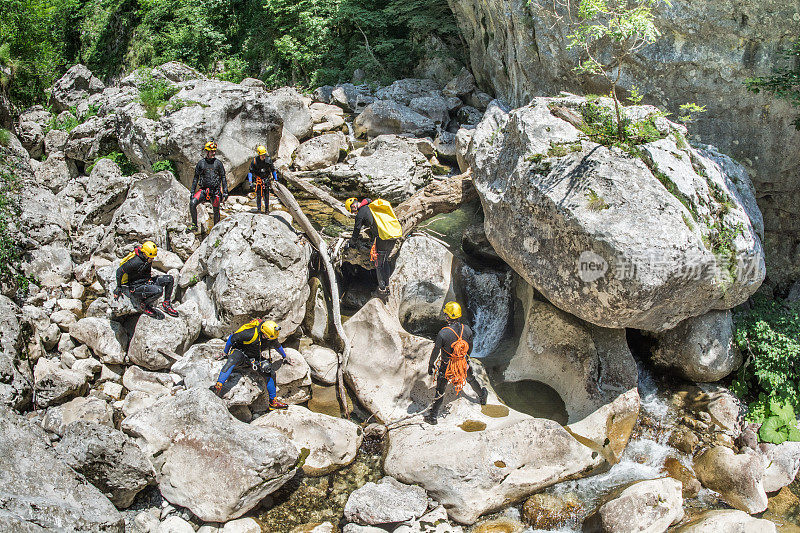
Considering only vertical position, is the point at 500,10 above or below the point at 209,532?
above

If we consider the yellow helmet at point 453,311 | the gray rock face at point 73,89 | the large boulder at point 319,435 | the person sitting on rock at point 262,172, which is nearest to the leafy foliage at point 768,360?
the yellow helmet at point 453,311

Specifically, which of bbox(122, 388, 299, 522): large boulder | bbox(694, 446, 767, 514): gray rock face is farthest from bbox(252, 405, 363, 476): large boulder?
bbox(694, 446, 767, 514): gray rock face

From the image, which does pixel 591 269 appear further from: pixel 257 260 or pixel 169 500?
pixel 169 500

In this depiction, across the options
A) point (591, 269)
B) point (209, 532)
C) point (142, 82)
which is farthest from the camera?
point (142, 82)

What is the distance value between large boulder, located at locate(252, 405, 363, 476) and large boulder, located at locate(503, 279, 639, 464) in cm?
333

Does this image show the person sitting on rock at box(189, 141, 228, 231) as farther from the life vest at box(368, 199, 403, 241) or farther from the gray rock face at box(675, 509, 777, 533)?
the gray rock face at box(675, 509, 777, 533)

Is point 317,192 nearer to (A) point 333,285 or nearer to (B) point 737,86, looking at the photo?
(A) point 333,285

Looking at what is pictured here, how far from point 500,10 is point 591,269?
9.29 meters

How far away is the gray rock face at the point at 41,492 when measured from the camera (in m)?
5.74

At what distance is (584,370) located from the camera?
32.2ft

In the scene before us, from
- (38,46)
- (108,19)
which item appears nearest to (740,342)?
(38,46)

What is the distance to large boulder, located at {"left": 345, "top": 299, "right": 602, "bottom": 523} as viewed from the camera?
802cm

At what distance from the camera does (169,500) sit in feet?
25.1

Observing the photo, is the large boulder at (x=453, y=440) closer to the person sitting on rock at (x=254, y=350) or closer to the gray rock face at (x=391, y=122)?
the person sitting on rock at (x=254, y=350)
